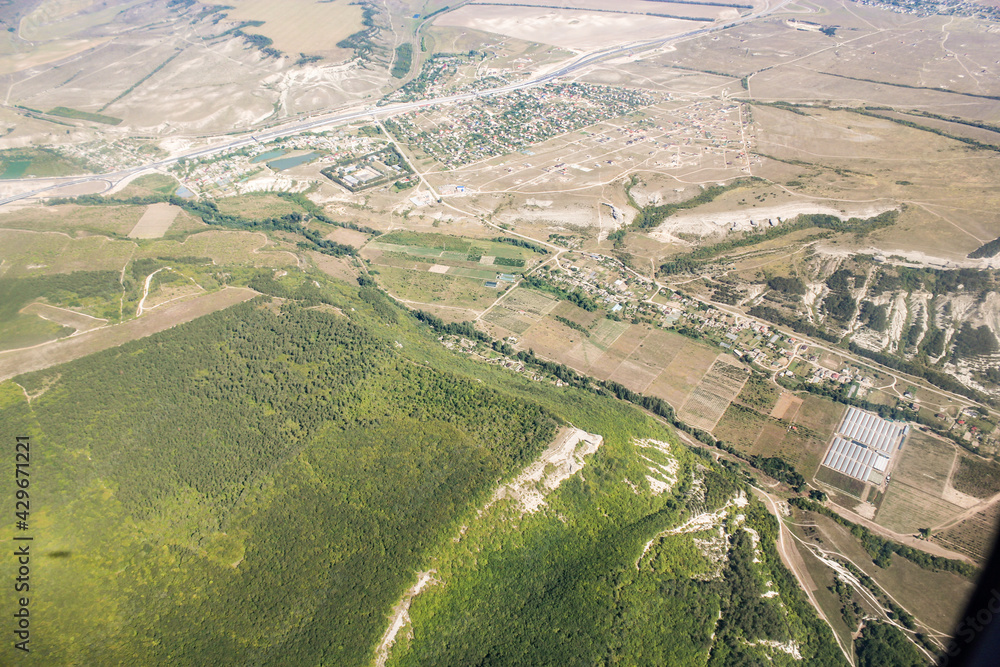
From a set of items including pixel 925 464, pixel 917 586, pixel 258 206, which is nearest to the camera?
pixel 917 586

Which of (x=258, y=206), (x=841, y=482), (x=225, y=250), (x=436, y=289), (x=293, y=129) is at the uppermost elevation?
(x=225, y=250)

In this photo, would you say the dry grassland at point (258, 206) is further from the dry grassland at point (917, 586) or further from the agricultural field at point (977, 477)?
the agricultural field at point (977, 477)

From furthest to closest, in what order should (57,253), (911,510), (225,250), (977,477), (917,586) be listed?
1. (225,250)
2. (57,253)
3. (977,477)
4. (911,510)
5. (917,586)

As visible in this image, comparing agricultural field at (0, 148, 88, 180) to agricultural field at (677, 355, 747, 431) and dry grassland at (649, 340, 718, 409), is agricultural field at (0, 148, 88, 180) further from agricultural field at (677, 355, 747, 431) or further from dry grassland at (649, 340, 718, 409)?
agricultural field at (677, 355, 747, 431)

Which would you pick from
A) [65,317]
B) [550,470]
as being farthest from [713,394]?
A: [65,317]

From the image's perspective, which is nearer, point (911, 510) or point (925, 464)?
point (911, 510)

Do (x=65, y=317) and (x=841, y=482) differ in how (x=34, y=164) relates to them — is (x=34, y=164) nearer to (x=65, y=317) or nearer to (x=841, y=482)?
(x=65, y=317)

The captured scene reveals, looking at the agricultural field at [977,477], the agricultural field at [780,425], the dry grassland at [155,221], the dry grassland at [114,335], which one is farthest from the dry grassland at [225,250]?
the agricultural field at [977,477]

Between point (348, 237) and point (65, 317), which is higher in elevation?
point (65, 317)
